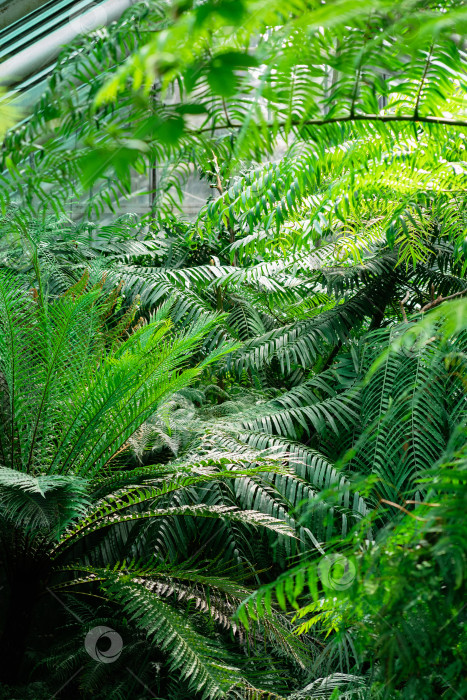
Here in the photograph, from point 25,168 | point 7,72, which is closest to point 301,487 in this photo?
point 25,168

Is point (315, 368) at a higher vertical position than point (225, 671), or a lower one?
lower

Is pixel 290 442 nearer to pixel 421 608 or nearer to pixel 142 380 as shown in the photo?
pixel 142 380

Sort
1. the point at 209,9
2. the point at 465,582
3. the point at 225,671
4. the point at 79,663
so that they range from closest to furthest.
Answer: the point at 209,9 → the point at 465,582 → the point at 225,671 → the point at 79,663

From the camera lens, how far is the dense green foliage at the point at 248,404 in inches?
19.4

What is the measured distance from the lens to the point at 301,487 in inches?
62.0

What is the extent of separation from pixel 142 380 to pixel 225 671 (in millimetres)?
693

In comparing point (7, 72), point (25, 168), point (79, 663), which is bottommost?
point (79, 663)

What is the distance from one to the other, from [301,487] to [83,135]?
1.24m

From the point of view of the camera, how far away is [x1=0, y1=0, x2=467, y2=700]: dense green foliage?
494 millimetres

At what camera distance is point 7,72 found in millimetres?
2236

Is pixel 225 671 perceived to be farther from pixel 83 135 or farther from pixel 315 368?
pixel 315 368

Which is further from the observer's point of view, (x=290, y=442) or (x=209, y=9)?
(x=290, y=442)

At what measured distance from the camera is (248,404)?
2033 mm

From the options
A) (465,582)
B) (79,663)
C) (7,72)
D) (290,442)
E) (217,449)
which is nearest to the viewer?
(465,582)
